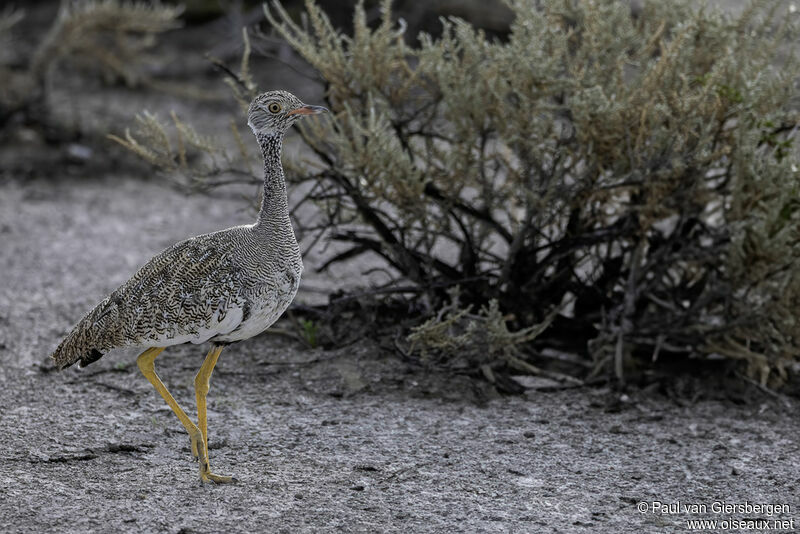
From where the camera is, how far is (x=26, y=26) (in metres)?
12.5

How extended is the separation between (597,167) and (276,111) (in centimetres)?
172

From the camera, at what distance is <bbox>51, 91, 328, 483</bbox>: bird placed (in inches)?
161

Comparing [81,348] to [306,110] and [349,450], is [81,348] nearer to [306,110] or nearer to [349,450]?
[349,450]

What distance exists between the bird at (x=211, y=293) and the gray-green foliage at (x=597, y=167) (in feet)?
2.54

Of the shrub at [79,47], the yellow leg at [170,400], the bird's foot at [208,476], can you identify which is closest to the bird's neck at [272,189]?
the yellow leg at [170,400]

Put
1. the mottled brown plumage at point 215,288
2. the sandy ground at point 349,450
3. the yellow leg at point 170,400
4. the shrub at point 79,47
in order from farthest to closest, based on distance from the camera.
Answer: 1. the shrub at point 79,47
2. the yellow leg at point 170,400
3. the mottled brown plumage at point 215,288
4. the sandy ground at point 349,450

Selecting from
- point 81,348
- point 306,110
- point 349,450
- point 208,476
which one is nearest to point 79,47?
point 81,348

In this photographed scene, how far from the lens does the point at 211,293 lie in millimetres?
4102

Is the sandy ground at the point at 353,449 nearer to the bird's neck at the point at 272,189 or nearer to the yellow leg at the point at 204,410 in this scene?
the yellow leg at the point at 204,410

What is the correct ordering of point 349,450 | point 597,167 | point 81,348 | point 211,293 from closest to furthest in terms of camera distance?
point 211,293, point 81,348, point 349,450, point 597,167

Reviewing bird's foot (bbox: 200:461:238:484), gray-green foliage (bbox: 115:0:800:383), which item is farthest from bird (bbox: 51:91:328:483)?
gray-green foliage (bbox: 115:0:800:383)

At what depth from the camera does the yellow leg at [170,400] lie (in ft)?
13.8

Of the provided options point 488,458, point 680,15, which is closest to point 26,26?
point 680,15

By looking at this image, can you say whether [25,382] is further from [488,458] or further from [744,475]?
[744,475]
